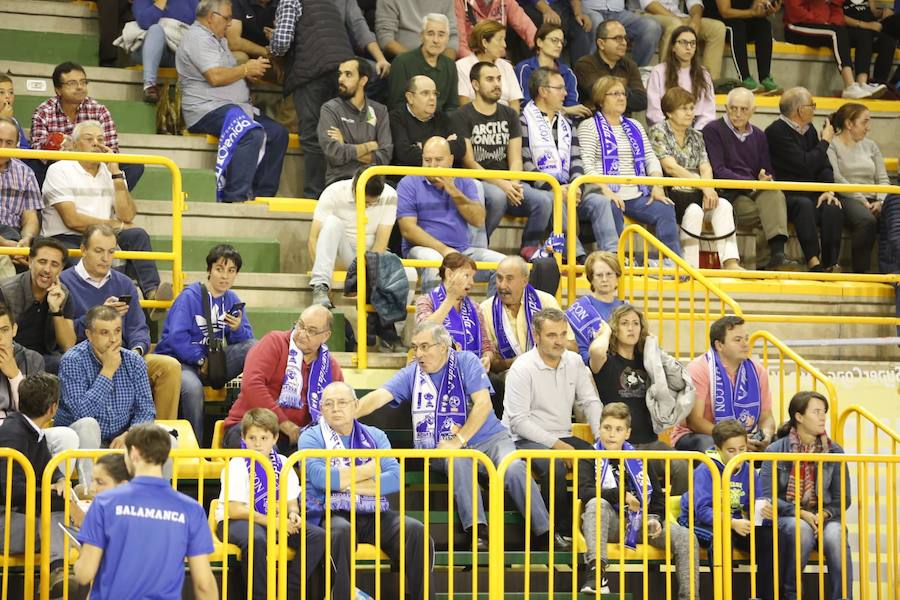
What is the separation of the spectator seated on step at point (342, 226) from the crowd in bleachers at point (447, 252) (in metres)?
0.02

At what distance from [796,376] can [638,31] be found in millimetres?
4892

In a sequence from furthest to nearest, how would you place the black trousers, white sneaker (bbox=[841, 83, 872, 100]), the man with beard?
white sneaker (bbox=[841, 83, 872, 100])
the man with beard
the black trousers

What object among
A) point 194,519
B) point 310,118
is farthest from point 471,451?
point 310,118

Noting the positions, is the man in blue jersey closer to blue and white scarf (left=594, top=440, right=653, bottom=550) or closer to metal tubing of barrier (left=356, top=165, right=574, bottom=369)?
blue and white scarf (left=594, top=440, right=653, bottom=550)

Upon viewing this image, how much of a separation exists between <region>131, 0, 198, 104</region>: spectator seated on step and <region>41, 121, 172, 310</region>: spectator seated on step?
6.45ft

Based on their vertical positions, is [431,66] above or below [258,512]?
above

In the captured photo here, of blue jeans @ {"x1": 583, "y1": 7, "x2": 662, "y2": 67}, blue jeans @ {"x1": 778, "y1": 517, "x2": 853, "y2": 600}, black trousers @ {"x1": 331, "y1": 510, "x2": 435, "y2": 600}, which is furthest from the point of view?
blue jeans @ {"x1": 583, "y1": 7, "x2": 662, "y2": 67}

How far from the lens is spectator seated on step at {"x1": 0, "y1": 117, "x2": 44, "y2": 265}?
37.1 feet

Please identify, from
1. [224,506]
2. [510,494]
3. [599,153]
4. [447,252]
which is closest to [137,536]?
[224,506]

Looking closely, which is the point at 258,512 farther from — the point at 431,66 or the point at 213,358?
the point at 431,66

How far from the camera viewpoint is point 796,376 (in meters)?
11.2

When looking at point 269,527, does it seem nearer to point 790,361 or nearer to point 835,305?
point 790,361

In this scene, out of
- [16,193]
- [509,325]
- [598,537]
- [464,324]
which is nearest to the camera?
[598,537]

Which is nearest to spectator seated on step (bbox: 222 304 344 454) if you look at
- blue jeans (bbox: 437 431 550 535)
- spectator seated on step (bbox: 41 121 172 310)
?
blue jeans (bbox: 437 431 550 535)
